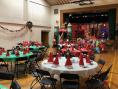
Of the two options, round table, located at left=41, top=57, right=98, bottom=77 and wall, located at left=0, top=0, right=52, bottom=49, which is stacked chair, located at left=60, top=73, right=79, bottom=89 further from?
wall, located at left=0, top=0, right=52, bottom=49

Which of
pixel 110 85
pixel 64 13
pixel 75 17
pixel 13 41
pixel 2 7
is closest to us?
pixel 110 85

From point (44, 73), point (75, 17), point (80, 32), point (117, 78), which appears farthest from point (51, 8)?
point (44, 73)

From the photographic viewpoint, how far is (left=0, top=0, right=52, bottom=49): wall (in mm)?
12141

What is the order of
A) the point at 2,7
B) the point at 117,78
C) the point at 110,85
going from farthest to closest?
the point at 2,7
the point at 117,78
the point at 110,85

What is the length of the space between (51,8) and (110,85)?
14.2 meters

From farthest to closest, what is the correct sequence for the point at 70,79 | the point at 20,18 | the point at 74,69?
the point at 20,18 < the point at 74,69 < the point at 70,79

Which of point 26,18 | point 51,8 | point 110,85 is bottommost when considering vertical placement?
point 110,85

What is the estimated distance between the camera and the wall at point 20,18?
1214cm

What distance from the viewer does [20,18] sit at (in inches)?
535

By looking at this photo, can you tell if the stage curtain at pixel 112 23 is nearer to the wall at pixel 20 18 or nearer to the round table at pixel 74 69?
the wall at pixel 20 18

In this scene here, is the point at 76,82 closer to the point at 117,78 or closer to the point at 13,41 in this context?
the point at 117,78

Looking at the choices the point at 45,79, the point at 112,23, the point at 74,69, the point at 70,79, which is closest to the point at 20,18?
the point at 112,23

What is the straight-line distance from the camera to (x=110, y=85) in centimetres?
543

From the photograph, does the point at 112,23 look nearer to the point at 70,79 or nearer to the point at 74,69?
the point at 74,69
